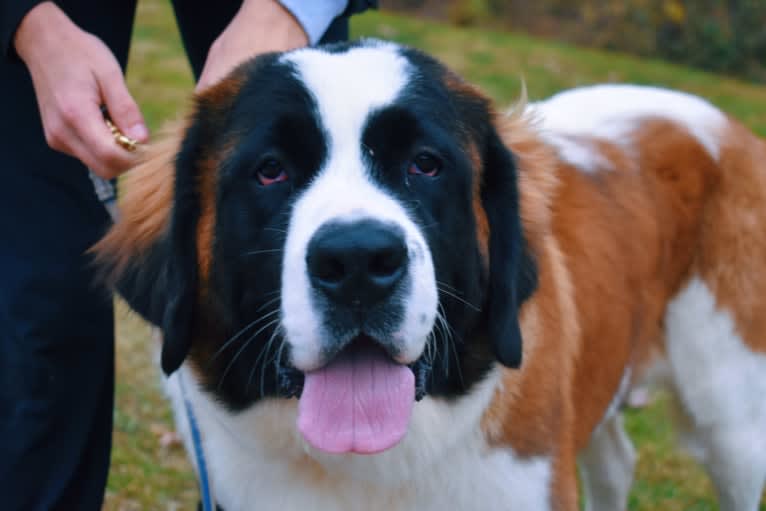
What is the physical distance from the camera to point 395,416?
2.14 metres

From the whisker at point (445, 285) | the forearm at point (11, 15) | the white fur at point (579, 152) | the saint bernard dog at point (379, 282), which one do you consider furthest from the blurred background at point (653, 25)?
the whisker at point (445, 285)

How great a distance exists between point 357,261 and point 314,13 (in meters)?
0.89

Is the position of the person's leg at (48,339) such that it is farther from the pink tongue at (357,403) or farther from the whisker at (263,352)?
the pink tongue at (357,403)

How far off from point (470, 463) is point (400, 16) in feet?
38.4

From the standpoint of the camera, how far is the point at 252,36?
249cm

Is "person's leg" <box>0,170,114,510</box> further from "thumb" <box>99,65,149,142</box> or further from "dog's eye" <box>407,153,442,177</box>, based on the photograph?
"dog's eye" <box>407,153,442,177</box>

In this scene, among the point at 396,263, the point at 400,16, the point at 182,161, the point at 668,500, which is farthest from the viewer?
the point at 400,16

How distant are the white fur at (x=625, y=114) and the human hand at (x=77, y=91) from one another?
4.61ft

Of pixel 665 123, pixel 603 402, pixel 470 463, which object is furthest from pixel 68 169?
pixel 665 123

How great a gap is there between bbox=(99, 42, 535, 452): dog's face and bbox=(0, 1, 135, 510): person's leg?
0.55 feet

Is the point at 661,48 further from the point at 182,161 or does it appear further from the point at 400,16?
the point at 182,161

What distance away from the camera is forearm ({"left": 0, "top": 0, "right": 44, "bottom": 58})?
2.42 metres

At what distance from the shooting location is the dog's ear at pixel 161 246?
2.36 meters

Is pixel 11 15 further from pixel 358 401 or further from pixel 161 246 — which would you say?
pixel 358 401
